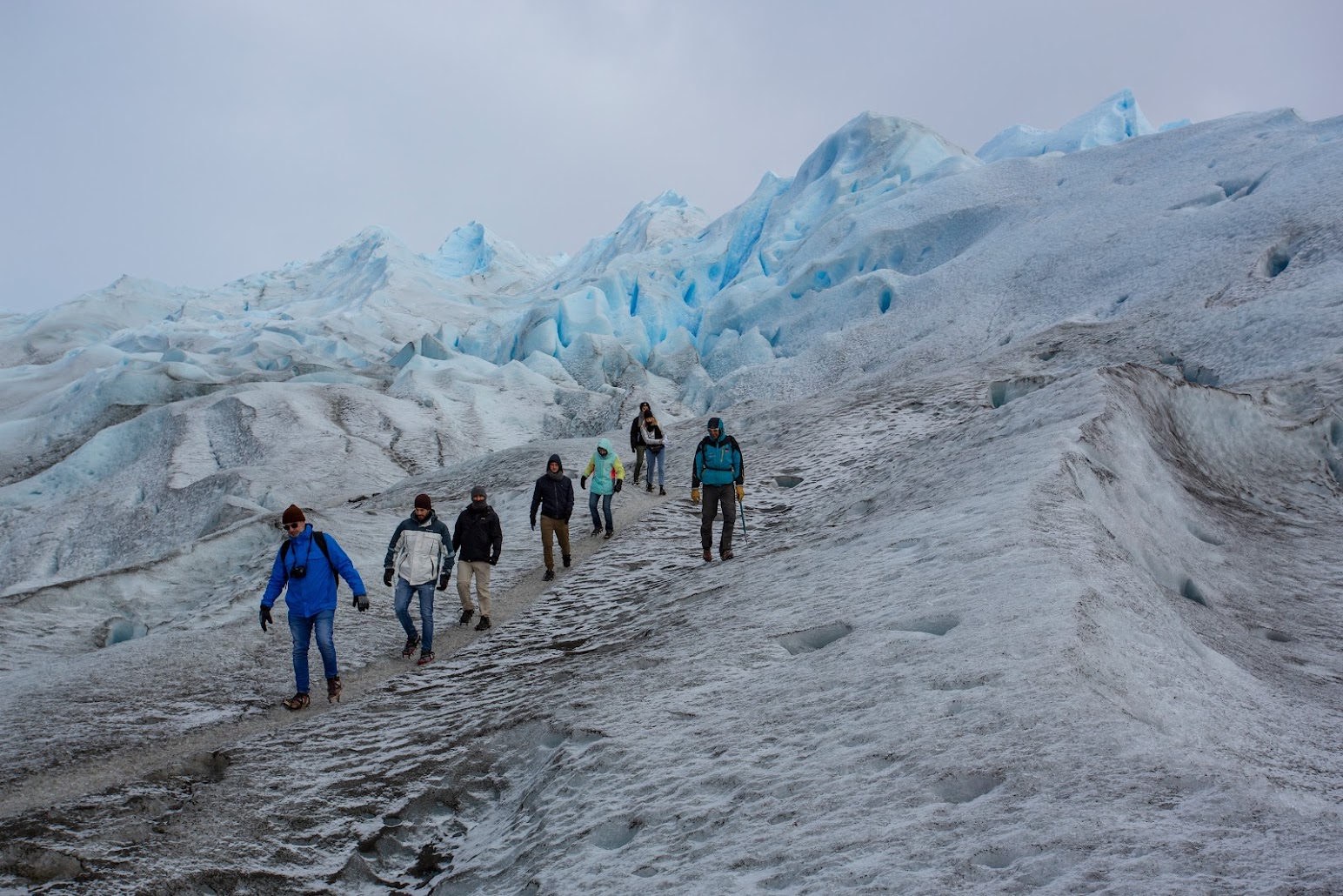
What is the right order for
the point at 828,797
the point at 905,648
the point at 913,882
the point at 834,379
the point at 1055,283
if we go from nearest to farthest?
the point at 913,882 → the point at 828,797 → the point at 905,648 → the point at 1055,283 → the point at 834,379

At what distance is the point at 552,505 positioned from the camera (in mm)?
12156

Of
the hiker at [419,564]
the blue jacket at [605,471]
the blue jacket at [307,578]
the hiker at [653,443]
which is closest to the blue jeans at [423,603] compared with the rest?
the hiker at [419,564]

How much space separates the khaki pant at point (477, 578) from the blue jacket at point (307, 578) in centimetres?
247

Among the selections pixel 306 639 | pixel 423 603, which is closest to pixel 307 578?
pixel 306 639

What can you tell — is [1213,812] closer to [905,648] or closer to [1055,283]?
[905,648]

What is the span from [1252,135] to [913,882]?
4636 centimetres

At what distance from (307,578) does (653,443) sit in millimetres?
10449

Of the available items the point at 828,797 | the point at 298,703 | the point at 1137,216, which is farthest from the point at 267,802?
the point at 1137,216

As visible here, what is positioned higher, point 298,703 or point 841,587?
point 841,587

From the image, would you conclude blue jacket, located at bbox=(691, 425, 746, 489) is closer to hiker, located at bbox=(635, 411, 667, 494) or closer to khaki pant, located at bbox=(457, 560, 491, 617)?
khaki pant, located at bbox=(457, 560, 491, 617)

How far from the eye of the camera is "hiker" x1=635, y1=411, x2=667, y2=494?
17.4 m

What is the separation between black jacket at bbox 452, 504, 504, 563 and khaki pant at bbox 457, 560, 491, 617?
9cm

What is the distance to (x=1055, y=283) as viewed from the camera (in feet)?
108

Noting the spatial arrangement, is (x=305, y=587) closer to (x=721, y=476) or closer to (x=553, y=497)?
(x=553, y=497)
